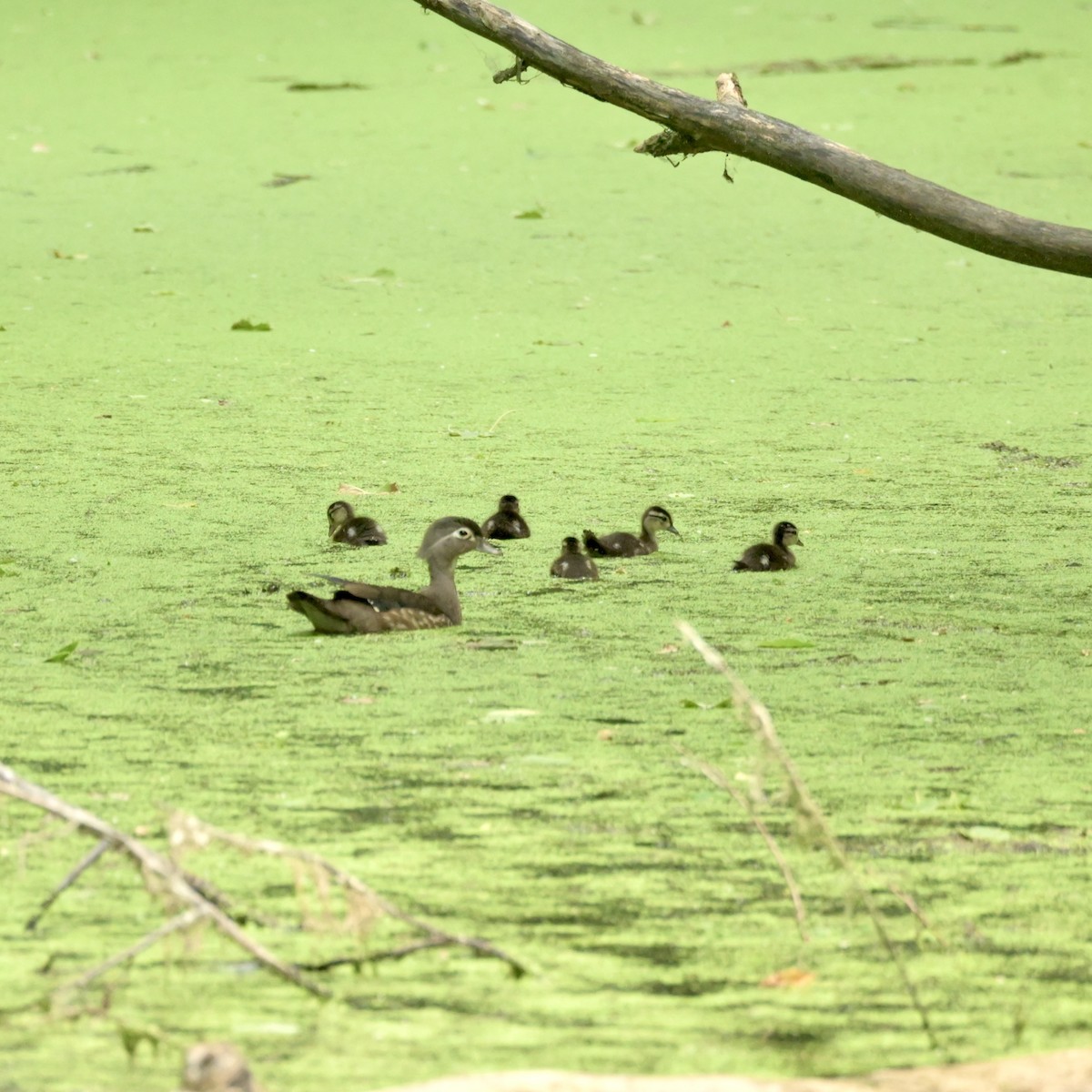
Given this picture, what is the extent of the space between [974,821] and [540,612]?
5.29ft

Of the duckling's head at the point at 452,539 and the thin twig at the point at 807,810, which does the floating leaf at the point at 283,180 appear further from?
the thin twig at the point at 807,810

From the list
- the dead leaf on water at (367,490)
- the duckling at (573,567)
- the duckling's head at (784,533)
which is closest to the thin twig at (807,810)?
the duckling at (573,567)

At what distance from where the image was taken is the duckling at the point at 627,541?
4.84 m

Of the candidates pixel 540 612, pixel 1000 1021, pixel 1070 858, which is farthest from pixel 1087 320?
pixel 1000 1021

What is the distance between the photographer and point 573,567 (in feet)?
15.4

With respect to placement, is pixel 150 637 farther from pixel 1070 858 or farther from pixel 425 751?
pixel 1070 858

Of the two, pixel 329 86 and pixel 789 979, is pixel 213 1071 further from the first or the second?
pixel 329 86

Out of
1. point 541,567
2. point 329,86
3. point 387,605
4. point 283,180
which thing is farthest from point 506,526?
point 329,86

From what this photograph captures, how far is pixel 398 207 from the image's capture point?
10391 millimetres

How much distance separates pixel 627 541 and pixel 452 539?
54 cm

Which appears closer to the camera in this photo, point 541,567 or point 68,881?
point 68,881

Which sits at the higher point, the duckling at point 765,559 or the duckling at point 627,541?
the duckling at point 765,559

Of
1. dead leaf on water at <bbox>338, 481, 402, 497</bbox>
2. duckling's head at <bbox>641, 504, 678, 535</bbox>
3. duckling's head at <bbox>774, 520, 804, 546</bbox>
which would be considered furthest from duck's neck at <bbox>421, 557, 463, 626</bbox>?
dead leaf on water at <bbox>338, 481, 402, 497</bbox>

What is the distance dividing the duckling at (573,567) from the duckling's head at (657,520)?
0.36 metres
